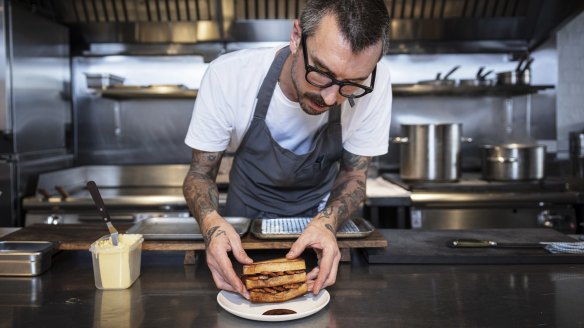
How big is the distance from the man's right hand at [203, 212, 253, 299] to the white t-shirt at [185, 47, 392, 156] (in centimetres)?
57

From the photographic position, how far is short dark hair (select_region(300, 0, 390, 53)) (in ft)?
4.94

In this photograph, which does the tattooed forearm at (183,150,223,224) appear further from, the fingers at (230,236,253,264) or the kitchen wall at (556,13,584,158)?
the kitchen wall at (556,13,584,158)

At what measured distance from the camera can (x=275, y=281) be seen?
1409 millimetres

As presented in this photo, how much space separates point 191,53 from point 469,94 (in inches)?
90.8

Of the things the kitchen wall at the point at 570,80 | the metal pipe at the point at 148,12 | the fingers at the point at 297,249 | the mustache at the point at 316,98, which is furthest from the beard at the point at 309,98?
the kitchen wall at the point at 570,80

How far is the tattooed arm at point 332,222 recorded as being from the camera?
4.95 feet

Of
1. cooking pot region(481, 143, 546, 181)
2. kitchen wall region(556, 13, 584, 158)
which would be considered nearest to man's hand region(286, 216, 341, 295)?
cooking pot region(481, 143, 546, 181)

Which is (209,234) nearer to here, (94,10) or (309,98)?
(309,98)

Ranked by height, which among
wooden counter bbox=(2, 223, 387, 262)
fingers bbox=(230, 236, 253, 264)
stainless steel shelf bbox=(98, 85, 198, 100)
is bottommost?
wooden counter bbox=(2, 223, 387, 262)

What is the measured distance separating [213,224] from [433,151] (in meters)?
2.50

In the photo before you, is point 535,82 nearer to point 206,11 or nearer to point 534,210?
point 534,210

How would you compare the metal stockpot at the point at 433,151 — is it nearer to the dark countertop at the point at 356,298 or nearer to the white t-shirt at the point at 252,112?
the white t-shirt at the point at 252,112

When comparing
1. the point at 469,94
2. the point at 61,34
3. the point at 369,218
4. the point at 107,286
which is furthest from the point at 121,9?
the point at 107,286

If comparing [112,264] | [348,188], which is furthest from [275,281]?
[348,188]
